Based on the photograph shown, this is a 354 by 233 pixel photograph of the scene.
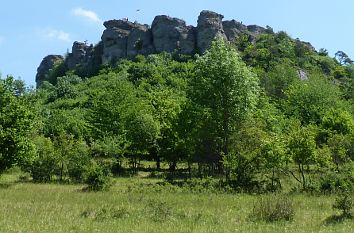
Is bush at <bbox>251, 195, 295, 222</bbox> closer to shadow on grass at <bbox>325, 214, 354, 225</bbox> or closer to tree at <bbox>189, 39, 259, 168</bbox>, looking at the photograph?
shadow on grass at <bbox>325, 214, 354, 225</bbox>

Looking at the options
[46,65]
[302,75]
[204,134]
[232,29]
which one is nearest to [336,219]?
[204,134]

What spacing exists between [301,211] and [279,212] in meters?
2.30

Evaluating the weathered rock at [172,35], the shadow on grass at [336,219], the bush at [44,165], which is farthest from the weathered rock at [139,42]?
the shadow on grass at [336,219]

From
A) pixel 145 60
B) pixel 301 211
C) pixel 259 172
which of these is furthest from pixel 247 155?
pixel 145 60

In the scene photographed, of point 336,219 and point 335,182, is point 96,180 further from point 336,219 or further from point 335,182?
point 336,219

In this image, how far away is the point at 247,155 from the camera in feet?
90.5

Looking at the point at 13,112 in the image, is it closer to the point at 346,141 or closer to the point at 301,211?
the point at 301,211

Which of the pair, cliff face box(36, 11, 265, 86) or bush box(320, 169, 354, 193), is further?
cliff face box(36, 11, 265, 86)

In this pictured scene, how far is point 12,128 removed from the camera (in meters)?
29.7

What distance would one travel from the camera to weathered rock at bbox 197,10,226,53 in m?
98.7

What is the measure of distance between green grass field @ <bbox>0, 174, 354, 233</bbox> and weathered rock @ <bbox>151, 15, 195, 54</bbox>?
81.9 metres

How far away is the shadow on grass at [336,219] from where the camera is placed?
48.7 feet

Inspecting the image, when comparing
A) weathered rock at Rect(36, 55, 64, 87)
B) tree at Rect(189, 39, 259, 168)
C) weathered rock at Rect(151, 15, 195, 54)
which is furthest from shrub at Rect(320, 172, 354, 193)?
weathered rock at Rect(36, 55, 64, 87)

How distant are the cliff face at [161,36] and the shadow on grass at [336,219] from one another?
3309 inches
